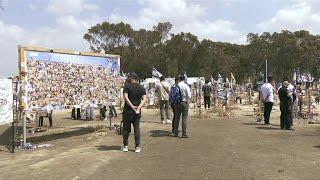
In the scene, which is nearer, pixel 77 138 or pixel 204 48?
pixel 77 138

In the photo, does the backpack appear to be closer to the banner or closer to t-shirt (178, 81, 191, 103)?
t-shirt (178, 81, 191, 103)

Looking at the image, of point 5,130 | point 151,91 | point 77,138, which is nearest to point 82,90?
point 77,138

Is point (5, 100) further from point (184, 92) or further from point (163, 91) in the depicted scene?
point (184, 92)

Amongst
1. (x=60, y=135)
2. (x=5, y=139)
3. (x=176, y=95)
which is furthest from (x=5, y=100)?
(x=176, y=95)

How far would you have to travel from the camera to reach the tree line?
70.8 m

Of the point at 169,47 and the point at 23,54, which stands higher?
the point at 169,47

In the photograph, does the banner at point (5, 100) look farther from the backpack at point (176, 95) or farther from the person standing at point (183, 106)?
the person standing at point (183, 106)

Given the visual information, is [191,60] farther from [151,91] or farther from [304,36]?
[151,91]

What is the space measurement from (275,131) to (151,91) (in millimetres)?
20259

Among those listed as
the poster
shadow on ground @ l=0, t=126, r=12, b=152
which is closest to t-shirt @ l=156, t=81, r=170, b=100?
the poster

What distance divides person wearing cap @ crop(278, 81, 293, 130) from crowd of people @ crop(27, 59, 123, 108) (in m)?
5.14

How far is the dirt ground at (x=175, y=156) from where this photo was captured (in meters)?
9.75

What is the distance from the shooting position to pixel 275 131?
16.2 meters

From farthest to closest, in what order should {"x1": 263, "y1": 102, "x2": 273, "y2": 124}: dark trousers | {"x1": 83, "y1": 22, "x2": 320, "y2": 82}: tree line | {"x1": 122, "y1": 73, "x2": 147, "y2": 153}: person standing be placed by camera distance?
1. {"x1": 83, "y1": 22, "x2": 320, "y2": 82}: tree line
2. {"x1": 263, "y1": 102, "x2": 273, "y2": 124}: dark trousers
3. {"x1": 122, "y1": 73, "x2": 147, "y2": 153}: person standing
